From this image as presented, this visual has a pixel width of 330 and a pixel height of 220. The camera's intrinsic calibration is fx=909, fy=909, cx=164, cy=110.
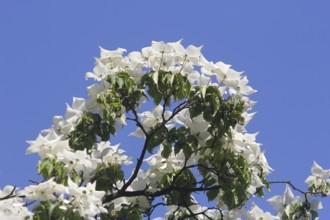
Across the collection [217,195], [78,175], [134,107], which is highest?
[134,107]

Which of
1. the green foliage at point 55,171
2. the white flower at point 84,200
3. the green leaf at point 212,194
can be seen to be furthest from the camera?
the green leaf at point 212,194

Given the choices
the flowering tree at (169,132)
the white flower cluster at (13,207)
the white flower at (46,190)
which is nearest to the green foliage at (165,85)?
the flowering tree at (169,132)

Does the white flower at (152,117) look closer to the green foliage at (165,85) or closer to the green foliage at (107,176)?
the green foliage at (165,85)

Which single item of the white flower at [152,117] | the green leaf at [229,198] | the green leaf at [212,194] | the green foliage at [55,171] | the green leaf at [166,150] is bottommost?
the green foliage at [55,171]

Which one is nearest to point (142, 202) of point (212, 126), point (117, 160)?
point (117, 160)

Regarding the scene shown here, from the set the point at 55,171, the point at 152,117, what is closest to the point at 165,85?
the point at 152,117

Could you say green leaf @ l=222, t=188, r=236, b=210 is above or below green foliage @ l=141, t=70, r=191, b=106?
below

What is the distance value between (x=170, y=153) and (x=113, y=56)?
98 cm

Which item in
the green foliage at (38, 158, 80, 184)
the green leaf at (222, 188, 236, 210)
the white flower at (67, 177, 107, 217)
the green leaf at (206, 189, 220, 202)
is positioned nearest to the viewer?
the white flower at (67, 177, 107, 217)

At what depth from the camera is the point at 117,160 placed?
7.65 metres

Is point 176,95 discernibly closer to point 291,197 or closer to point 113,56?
point 113,56

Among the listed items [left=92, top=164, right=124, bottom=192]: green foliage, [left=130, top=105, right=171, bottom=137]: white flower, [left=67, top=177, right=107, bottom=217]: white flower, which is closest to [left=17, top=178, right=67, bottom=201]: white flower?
[left=67, top=177, right=107, bottom=217]: white flower

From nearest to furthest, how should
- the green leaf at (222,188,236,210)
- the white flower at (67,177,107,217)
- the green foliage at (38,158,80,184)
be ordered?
the white flower at (67,177,107,217) → the green foliage at (38,158,80,184) → the green leaf at (222,188,236,210)

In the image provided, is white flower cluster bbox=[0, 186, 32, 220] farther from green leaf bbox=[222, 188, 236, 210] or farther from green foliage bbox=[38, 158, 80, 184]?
green leaf bbox=[222, 188, 236, 210]
